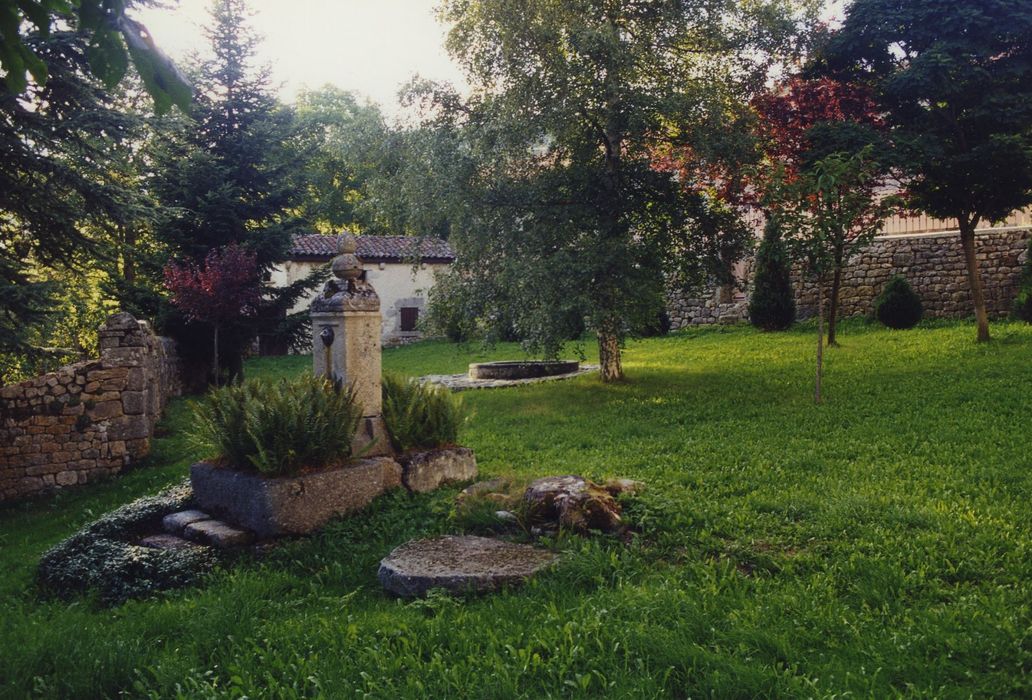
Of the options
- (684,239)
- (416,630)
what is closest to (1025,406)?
(684,239)

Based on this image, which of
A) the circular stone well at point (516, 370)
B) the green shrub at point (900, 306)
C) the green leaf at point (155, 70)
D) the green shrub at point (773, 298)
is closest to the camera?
the green leaf at point (155, 70)

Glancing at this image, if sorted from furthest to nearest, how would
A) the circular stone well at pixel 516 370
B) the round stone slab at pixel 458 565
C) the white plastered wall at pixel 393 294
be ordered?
the white plastered wall at pixel 393 294
the circular stone well at pixel 516 370
the round stone slab at pixel 458 565

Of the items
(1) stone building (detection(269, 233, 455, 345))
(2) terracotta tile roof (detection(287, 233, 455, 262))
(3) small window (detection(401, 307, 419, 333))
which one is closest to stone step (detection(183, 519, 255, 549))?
(2) terracotta tile roof (detection(287, 233, 455, 262))

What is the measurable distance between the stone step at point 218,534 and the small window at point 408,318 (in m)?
22.0

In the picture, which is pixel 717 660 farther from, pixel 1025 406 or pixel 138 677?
pixel 1025 406

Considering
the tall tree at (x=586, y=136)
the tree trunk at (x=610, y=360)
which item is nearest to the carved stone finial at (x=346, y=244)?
the tall tree at (x=586, y=136)

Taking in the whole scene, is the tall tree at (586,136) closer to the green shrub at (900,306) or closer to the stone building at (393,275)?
the green shrub at (900,306)

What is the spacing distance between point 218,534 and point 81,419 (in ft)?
17.8

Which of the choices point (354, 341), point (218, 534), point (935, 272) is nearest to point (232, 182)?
point (354, 341)

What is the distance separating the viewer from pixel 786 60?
1266 cm

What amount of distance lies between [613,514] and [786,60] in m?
10.6

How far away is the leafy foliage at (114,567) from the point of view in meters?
4.78

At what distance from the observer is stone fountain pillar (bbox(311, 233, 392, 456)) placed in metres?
6.50

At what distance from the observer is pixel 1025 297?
46.1 ft
